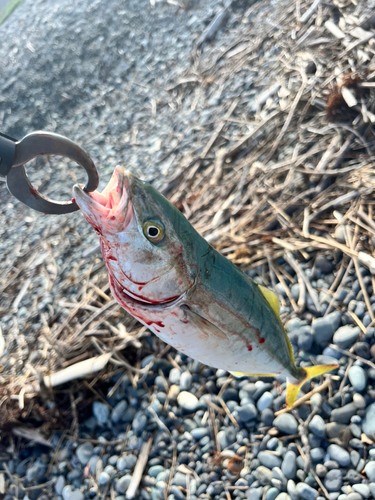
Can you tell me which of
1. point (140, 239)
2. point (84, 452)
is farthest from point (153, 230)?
point (84, 452)

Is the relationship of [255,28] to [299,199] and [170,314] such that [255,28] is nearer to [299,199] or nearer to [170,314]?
[299,199]

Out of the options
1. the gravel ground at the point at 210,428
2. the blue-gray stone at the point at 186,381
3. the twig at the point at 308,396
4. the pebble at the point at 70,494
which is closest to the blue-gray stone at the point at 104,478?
the gravel ground at the point at 210,428

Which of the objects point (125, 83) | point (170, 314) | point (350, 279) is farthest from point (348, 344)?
point (125, 83)

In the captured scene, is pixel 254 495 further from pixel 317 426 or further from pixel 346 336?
pixel 346 336

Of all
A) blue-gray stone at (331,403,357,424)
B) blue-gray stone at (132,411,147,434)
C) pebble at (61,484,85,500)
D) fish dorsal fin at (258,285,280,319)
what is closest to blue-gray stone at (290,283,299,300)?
blue-gray stone at (331,403,357,424)

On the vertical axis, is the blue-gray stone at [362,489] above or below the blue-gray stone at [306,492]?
below

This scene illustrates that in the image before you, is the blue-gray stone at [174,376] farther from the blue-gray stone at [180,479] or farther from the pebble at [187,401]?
the blue-gray stone at [180,479]
